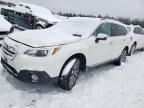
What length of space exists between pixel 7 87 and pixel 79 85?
5.60 feet

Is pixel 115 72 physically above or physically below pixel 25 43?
below

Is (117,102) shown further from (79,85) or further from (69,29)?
(69,29)

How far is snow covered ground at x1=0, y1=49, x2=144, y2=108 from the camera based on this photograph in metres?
4.36

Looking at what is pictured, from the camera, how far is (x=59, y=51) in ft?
14.9

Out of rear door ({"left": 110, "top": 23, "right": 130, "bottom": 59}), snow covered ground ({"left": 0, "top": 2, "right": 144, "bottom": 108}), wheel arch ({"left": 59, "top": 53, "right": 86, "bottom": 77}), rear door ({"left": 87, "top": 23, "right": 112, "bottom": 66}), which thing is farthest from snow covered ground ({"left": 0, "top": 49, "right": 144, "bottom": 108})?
rear door ({"left": 110, "top": 23, "right": 130, "bottom": 59})

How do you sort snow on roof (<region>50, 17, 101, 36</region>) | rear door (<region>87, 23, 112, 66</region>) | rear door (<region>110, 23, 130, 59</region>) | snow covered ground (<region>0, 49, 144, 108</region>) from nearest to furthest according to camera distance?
snow covered ground (<region>0, 49, 144, 108</region>) → rear door (<region>87, 23, 112, 66</region>) → snow on roof (<region>50, 17, 101, 36</region>) → rear door (<region>110, 23, 130, 59</region>)

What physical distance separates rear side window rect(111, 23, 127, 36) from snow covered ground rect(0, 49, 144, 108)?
4.62 ft

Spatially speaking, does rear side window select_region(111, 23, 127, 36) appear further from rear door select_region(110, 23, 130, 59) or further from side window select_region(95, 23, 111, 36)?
side window select_region(95, 23, 111, 36)

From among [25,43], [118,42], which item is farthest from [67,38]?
[118,42]

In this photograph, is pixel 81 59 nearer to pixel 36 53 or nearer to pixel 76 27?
pixel 76 27

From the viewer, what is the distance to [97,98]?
489 centimetres

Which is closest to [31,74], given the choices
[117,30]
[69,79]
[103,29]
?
[69,79]

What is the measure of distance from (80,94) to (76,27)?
73.0 inches

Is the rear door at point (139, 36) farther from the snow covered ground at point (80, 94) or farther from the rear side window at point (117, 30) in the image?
the snow covered ground at point (80, 94)
